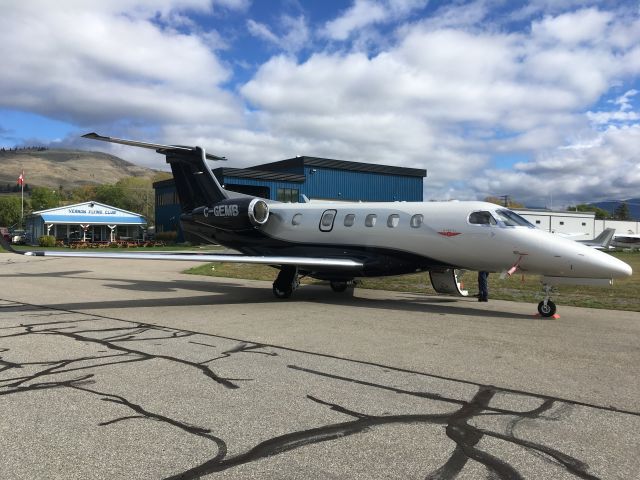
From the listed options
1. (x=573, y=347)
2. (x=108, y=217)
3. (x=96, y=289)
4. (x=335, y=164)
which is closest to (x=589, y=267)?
(x=573, y=347)

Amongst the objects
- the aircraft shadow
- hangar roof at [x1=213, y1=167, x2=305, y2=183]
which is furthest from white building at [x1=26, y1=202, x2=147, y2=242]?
the aircraft shadow

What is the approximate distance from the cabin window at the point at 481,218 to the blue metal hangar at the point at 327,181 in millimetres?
33533

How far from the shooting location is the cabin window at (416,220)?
13.3 metres

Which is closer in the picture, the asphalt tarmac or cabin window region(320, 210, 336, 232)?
the asphalt tarmac

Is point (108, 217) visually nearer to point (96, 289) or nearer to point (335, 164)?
point (335, 164)

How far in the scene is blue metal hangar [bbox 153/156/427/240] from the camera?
4644 cm

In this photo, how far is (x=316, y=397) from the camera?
18.0 ft

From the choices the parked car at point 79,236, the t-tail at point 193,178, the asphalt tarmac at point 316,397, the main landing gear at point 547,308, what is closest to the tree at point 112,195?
the parked car at point 79,236

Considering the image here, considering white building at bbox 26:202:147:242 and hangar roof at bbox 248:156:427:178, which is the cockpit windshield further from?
white building at bbox 26:202:147:242

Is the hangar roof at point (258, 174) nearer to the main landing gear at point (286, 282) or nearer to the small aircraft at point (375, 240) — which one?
the small aircraft at point (375, 240)

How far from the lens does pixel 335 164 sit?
4791cm

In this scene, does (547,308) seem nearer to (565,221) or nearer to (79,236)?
(79,236)

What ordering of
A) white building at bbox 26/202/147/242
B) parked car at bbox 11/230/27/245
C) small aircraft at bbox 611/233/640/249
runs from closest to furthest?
white building at bbox 26/202/147/242
small aircraft at bbox 611/233/640/249
parked car at bbox 11/230/27/245

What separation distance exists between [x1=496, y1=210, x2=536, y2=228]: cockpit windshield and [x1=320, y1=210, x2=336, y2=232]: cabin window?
185 inches
